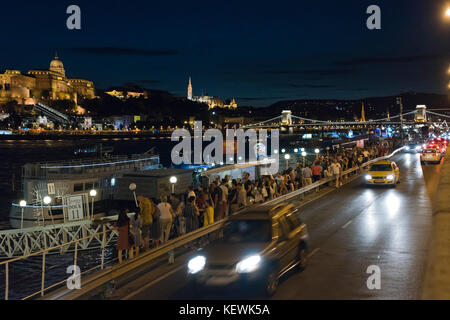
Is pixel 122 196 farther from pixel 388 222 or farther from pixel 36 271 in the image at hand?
pixel 388 222

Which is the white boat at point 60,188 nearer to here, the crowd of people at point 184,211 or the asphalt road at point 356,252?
the crowd of people at point 184,211

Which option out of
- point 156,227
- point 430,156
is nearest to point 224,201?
point 156,227

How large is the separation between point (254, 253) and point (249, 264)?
0.26 m

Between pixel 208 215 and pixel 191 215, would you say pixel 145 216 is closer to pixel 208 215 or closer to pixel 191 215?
pixel 191 215

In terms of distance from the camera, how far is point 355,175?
116 ft

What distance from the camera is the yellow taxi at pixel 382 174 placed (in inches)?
1110

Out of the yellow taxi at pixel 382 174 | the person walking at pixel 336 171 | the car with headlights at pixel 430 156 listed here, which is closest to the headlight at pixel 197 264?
the person walking at pixel 336 171

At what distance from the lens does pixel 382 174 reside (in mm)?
28328

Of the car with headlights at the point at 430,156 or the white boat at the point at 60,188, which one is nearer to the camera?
the white boat at the point at 60,188
